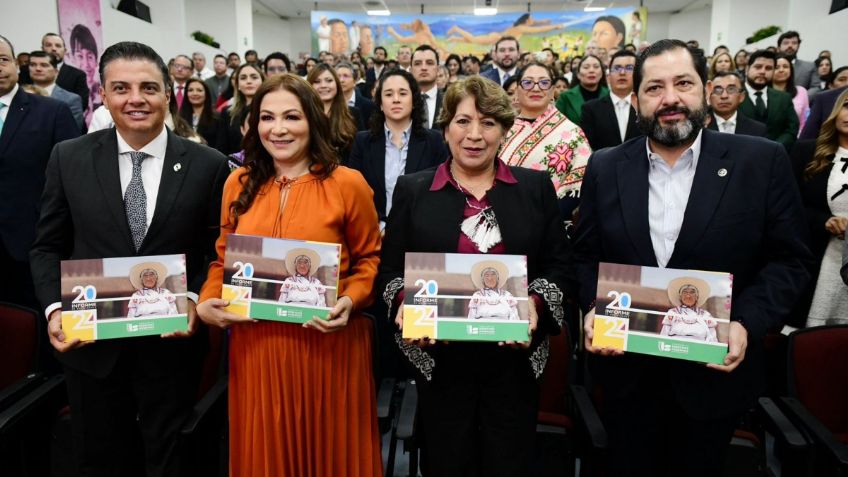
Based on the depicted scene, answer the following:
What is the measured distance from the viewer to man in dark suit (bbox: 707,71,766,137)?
4.14 meters

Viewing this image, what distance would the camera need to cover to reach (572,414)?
2494mm

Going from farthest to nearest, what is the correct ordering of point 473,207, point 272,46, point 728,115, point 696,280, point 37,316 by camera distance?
point 272,46, point 728,115, point 37,316, point 473,207, point 696,280

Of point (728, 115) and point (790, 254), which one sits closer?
point (790, 254)

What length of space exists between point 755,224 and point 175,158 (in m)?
1.91

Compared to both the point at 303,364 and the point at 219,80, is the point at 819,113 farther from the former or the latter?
the point at 219,80

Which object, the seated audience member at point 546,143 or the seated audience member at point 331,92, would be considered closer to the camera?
the seated audience member at point 546,143

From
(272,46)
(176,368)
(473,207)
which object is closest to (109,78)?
(176,368)

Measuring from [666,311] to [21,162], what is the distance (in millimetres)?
3403

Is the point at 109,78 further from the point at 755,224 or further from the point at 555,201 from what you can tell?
the point at 755,224

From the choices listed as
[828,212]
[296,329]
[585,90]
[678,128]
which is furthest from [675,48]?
[585,90]

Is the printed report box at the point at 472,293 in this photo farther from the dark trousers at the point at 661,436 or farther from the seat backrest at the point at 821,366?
the seat backrest at the point at 821,366

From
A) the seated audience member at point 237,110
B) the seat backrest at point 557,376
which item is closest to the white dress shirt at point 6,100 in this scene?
the seated audience member at point 237,110

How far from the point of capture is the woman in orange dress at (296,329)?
1.96 meters

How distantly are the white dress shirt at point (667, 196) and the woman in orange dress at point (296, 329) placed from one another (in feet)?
3.12
